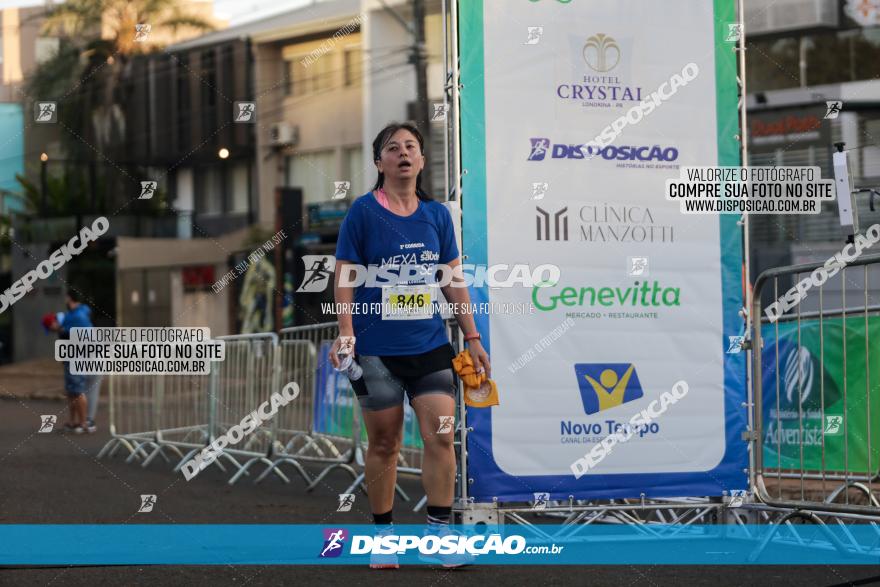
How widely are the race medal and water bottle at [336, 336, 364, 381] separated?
218 millimetres

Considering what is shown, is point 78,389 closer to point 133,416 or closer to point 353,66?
point 133,416

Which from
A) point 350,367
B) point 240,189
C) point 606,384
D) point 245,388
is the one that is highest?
point 240,189

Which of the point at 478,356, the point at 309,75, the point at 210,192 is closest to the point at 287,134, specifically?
the point at 309,75

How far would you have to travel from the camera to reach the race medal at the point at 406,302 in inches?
258

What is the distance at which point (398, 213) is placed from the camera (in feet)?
22.0

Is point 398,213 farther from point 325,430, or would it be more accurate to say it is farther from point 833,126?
point 833,126

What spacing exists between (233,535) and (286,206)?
25933 mm

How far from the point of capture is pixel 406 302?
21.6ft

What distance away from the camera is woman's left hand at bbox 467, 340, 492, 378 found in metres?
6.73

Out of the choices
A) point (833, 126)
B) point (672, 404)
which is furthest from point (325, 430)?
point (833, 126)

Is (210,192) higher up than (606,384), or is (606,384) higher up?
(210,192)

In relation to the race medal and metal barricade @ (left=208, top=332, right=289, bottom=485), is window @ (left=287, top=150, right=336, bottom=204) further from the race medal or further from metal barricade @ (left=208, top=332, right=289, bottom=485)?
the race medal

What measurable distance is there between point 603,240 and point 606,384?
2.55 ft

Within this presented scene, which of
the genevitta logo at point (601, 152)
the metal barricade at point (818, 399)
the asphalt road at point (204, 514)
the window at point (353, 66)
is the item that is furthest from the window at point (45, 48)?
the genevitta logo at point (601, 152)
